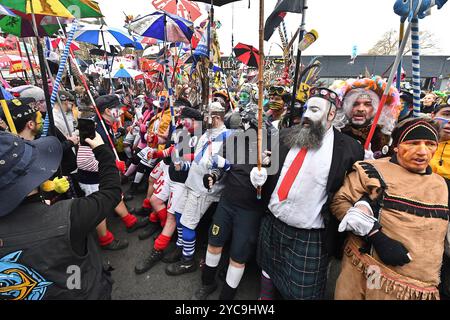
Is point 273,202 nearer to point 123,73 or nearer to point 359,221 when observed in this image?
point 359,221

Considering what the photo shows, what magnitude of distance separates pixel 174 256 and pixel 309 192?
79.6 inches

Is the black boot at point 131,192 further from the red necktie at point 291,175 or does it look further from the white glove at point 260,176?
the red necktie at point 291,175

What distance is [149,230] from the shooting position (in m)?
3.46

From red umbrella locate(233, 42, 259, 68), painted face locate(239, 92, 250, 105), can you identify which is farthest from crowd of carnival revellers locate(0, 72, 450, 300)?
red umbrella locate(233, 42, 259, 68)

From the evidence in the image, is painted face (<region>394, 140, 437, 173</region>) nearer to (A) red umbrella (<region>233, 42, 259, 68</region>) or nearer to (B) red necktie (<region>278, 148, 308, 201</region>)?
(B) red necktie (<region>278, 148, 308, 201</region>)

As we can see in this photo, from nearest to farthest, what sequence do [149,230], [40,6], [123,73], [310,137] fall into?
1. [40,6]
2. [310,137]
3. [149,230]
4. [123,73]

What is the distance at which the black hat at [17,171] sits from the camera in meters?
1.07

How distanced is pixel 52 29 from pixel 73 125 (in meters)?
1.41

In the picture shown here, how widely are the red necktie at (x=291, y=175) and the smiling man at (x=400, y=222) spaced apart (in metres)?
0.43

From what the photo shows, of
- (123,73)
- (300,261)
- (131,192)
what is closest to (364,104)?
(300,261)

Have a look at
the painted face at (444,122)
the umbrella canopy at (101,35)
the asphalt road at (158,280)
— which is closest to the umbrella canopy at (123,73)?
the umbrella canopy at (101,35)
